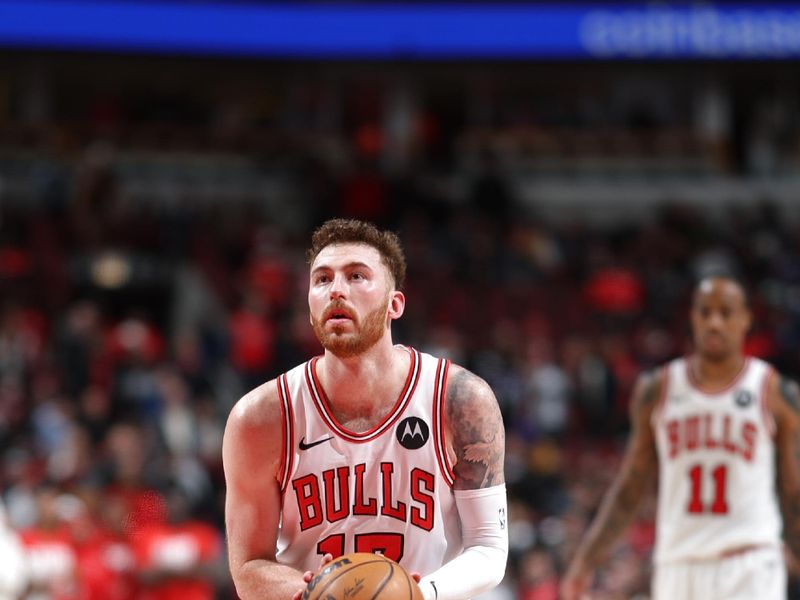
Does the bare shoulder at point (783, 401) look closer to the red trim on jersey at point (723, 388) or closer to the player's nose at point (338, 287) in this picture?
the red trim on jersey at point (723, 388)

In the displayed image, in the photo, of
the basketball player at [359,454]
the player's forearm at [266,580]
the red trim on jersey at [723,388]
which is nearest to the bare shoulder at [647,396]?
the red trim on jersey at [723,388]

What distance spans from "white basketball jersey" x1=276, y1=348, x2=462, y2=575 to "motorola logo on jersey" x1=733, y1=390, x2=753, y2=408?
2.14 metres

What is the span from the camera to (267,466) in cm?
399

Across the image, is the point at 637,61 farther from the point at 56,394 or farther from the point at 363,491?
the point at 363,491

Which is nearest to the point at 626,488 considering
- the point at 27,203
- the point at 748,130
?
the point at 27,203

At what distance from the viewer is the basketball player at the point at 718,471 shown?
18.0 ft

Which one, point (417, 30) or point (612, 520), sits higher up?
point (417, 30)

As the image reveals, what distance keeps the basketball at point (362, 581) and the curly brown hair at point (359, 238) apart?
995 millimetres

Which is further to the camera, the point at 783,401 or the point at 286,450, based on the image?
the point at 783,401

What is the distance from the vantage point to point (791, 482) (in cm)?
554

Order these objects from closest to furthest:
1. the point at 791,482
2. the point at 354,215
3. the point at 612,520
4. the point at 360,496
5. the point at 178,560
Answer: the point at 360,496
the point at 791,482
the point at 612,520
the point at 178,560
the point at 354,215

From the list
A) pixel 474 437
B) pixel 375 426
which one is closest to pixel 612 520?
pixel 474 437

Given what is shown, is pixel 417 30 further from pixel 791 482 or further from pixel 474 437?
pixel 474 437

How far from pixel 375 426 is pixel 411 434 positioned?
0.12m
